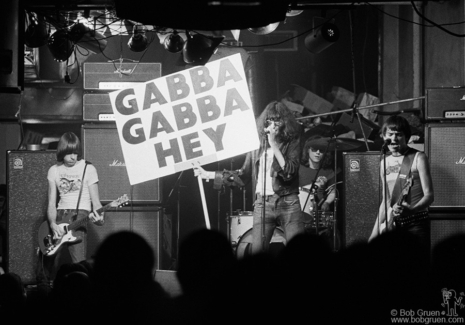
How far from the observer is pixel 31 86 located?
977 centimetres

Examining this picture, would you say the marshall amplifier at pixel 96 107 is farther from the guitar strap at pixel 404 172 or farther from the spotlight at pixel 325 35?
the guitar strap at pixel 404 172

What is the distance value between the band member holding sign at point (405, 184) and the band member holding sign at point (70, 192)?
9.47 ft

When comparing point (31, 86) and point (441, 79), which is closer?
point (441, 79)

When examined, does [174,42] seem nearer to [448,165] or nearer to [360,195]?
[360,195]

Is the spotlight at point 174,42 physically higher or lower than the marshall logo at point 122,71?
higher

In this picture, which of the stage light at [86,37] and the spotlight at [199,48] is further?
the stage light at [86,37]

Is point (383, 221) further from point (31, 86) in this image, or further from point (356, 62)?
point (31, 86)

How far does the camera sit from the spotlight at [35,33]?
700 centimetres

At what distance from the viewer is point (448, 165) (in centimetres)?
648

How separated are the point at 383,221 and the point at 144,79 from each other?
2836mm

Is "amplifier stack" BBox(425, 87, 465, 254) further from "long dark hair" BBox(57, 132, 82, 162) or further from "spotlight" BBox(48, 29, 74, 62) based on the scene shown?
"spotlight" BBox(48, 29, 74, 62)

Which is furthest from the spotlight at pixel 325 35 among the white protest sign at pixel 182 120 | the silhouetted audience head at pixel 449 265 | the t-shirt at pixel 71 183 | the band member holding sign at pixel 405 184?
the silhouetted audience head at pixel 449 265

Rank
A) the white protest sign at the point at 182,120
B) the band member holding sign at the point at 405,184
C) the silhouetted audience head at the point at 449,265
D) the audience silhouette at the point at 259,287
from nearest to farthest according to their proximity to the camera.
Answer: the audience silhouette at the point at 259,287
the silhouetted audience head at the point at 449,265
the band member holding sign at the point at 405,184
the white protest sign at the point at 182,120

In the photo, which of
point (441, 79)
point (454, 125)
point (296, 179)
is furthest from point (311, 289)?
point (441, 79)
